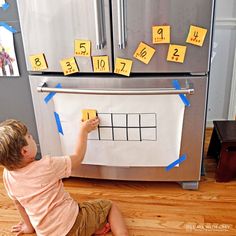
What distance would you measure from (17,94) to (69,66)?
0.47 m

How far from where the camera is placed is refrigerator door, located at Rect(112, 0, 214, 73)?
1.27 m

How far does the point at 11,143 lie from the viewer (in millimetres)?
1116

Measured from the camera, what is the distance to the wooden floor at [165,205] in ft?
4.75

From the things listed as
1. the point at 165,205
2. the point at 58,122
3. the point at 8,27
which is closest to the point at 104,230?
the point at 165,205

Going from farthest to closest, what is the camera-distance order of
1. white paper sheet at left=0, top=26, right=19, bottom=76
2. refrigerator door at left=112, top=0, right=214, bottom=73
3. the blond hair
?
white paper sheet at left=0, top=26, right=19, bottom=76, refrigerator door at left=112, top=0, right=214, bottom=73, the blond hair

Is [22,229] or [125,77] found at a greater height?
[125,77]

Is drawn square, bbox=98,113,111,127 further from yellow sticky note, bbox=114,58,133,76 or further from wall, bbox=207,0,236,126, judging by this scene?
wall, bbox=207,0,236,126

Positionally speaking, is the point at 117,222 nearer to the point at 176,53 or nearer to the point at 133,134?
the point at 133,134

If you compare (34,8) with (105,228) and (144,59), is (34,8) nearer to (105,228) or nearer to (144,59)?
(144,59)

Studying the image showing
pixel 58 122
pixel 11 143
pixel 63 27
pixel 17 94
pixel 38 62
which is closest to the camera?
pixel 11 143

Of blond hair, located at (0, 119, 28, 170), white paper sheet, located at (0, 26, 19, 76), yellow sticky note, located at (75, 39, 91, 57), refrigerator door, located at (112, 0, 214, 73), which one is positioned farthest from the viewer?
white paper sheet, located at (0, 26, 19, 76)

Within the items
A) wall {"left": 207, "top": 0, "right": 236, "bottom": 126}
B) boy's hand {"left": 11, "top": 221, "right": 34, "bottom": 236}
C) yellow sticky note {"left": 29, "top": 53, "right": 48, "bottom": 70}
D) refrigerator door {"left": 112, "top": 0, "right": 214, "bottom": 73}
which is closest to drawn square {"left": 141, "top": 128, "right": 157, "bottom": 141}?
refrigerator door {"left": 112, "top": 0, "right": 214, "bottom": 73}

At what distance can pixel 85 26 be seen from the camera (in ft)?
4.40

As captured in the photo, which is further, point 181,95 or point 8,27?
point 8,27
